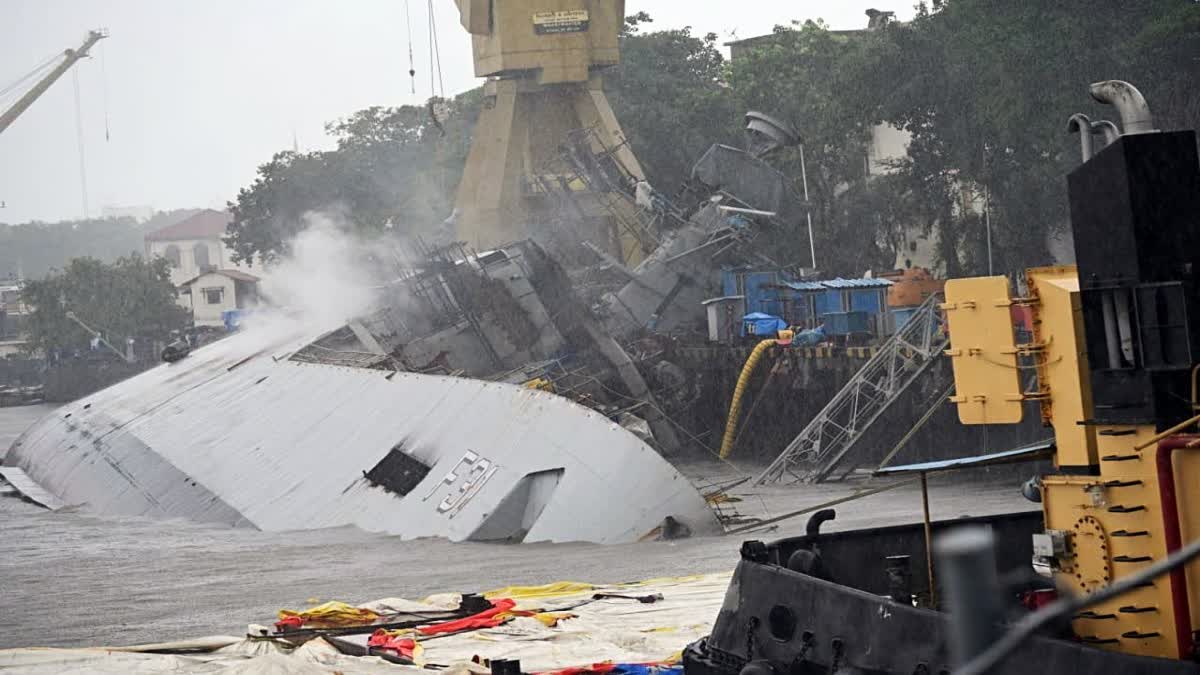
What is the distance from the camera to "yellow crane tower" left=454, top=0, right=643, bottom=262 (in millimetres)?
59031

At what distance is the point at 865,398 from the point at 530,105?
27.6 metres

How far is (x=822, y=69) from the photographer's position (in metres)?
70.9

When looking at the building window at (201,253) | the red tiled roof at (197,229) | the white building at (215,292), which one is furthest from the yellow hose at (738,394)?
the building window at (201,253)

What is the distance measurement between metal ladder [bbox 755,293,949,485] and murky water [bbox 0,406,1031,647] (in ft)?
9.84

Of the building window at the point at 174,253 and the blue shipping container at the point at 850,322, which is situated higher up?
the building window at the point at 174,253

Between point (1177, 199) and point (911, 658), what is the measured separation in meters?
2.96

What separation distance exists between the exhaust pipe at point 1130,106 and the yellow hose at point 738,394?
1299 inches

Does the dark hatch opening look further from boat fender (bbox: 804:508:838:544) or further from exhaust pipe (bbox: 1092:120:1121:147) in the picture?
exhaust pipe (bbox: 1092:120:1121:147)

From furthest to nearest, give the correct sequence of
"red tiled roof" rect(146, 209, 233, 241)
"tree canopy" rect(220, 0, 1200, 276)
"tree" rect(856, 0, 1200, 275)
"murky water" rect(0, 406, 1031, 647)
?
"red tiled roof" rect(146, 209, 233, 241), "tree canopy" rect(220, 0, 1200, 276), "tree" rect(856, 0, 1200, 275), "murky water" rect(0, 406, 1031, 647)

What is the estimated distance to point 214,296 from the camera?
119 metres

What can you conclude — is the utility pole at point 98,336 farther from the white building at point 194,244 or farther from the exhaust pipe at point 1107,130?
the exhaust pipe at point 1107,130

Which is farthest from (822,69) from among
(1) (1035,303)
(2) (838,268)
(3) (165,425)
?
(1) (1035,303)

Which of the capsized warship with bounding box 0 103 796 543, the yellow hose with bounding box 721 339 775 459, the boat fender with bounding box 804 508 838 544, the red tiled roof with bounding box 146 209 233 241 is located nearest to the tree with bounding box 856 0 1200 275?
the capsized warship with bounding box 0 103 796 543

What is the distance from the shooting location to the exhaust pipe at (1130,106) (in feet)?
29.9
